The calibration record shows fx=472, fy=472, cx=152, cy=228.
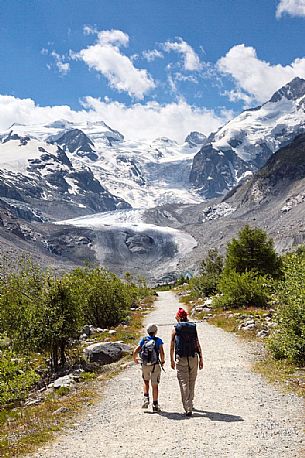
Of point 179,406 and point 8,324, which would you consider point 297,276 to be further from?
point 8,324

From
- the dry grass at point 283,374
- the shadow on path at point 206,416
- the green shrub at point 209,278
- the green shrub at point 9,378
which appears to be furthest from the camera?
the green shrub at point 209,278

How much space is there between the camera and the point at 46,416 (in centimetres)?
1458

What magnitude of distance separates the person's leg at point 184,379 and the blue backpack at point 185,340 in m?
0.24

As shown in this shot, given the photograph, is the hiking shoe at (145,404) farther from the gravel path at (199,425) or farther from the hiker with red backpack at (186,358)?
the hiker with red backpack at (186,358)

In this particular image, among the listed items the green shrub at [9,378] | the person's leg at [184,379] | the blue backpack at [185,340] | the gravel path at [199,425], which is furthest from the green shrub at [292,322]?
the green shrub at [9,378]

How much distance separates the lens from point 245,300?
143 feet

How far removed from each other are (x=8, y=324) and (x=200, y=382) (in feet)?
41.5

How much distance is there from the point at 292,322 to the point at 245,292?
24.3 metres

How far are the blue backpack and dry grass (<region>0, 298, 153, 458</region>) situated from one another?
12.9 feet

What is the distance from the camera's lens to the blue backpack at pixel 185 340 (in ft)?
45.2

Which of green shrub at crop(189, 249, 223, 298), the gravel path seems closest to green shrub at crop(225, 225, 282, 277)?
green shrub at crop(189, 249, 223, 298)

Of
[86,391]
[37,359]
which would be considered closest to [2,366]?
[86,391]

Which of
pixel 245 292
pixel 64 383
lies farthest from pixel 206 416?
pixel 245 292

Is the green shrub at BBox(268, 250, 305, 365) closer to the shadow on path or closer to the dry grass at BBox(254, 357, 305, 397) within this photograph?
the dry grass at BBox(254, 357, 305, 397)
